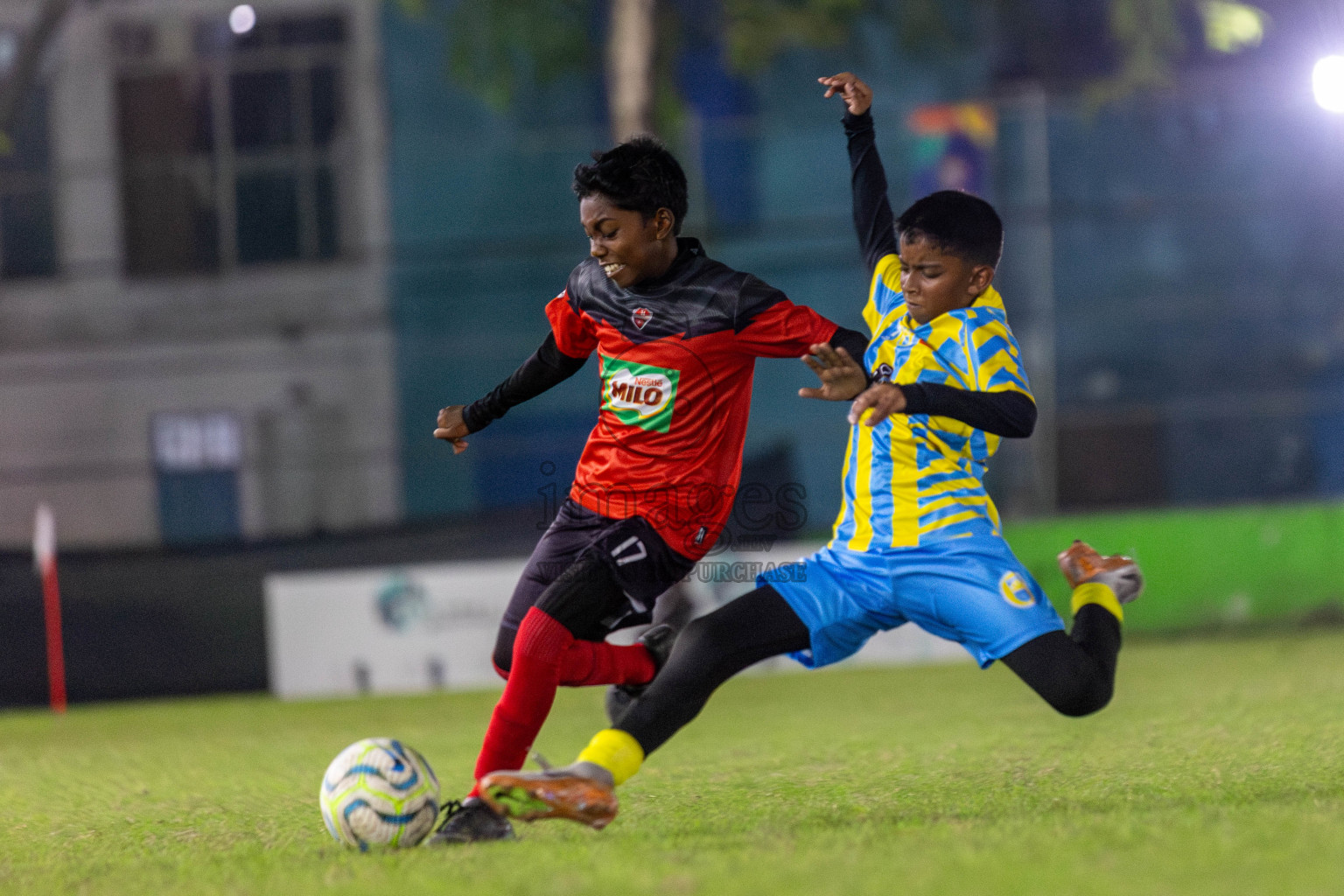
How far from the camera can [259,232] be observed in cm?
1706

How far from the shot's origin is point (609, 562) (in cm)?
409

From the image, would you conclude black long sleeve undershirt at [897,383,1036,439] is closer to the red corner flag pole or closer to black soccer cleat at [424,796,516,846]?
black soccer cleat at [424,796,516,846]

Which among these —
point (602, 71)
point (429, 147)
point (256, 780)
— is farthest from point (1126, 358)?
point (256, 780)

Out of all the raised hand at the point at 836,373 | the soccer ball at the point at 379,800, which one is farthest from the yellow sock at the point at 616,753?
the raised hand at the point at 836,373

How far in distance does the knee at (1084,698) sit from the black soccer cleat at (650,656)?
3.83 ft

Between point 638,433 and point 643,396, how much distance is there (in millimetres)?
110

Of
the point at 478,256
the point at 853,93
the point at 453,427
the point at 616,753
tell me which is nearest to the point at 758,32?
the point at 478,256

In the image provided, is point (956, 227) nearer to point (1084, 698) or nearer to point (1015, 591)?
point (1015, 591)

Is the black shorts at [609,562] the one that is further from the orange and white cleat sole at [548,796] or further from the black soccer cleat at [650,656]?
the orange and white cleat sole at [548,796]

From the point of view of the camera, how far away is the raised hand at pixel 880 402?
3.55 metres

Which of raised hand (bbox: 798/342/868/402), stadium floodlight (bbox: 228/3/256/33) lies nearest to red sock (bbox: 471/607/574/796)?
raised hand (bbox: 798/342/868/402)

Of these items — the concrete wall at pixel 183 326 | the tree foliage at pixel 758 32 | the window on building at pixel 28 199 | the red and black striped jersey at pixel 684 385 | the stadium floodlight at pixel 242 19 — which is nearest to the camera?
the red and black striped jersey at pixel 684 385

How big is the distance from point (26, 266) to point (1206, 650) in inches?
529

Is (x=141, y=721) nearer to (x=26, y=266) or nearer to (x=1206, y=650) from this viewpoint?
(x=1206, y=650)
